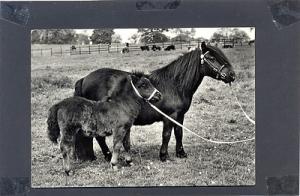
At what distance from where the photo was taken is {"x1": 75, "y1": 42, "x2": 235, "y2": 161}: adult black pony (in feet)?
6.26

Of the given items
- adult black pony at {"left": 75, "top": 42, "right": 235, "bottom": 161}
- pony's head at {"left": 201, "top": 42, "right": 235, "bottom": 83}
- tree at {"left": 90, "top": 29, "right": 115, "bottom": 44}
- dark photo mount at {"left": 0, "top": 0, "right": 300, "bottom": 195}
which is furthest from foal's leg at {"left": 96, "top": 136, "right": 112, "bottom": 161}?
pony's head at {"left": 201, "top": 42, "right": 235, "bottom": 83}

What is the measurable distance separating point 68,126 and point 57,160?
150 mm

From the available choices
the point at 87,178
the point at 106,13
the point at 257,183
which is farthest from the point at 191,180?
the point at 106,13

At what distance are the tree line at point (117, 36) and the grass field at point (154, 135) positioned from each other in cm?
5

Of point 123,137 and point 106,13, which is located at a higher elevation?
point 106,13

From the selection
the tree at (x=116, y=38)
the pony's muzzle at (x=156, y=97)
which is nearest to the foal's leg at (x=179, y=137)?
the pony's muzzle at (x=156, y=97)

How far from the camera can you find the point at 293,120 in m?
1.93

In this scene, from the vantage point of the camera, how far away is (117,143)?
1.90 metres

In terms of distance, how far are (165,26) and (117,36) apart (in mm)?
177

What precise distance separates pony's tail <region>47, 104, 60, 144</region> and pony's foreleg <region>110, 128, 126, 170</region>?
206 millimetres

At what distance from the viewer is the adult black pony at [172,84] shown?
191cm

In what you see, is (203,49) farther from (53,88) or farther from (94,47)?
(53,88)

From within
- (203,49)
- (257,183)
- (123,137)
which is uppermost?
(203,49)

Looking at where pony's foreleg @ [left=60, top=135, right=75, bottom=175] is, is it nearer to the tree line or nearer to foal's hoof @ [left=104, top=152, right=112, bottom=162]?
foal's hoof @ [left=104, top=152, right=112, bottom=162]
